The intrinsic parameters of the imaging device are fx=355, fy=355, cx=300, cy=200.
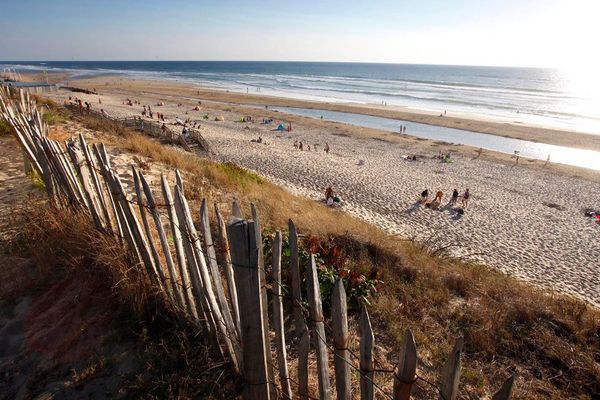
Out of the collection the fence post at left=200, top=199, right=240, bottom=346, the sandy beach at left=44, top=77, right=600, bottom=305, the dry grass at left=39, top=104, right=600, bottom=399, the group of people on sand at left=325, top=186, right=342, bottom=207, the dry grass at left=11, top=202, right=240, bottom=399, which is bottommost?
the sandy beach at left=44, top=77, right=600, bottom=305

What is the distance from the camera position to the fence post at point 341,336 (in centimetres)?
177

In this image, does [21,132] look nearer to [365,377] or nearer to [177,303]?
[177,303]

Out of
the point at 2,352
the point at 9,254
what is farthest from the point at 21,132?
the point at 2,352

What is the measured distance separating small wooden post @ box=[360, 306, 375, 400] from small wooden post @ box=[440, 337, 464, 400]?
33cm

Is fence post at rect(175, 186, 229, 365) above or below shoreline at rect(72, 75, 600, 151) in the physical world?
above

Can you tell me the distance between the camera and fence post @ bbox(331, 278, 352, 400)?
5.81 ft

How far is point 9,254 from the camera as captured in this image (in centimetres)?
411

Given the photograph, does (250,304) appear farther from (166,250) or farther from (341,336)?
(166,250)

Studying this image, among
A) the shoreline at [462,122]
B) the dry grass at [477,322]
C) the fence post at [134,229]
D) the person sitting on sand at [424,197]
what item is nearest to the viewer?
the fence post at [134,229]

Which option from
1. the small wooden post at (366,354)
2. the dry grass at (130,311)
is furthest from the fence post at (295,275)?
the dry grass at (130,311)

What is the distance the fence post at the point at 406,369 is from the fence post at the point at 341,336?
0.31m

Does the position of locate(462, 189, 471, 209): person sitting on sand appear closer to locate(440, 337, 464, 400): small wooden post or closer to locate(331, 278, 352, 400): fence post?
locate(331, 278, 352, 400): fence post

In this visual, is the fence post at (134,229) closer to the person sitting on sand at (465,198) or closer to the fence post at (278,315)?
the fence post at (278,315)

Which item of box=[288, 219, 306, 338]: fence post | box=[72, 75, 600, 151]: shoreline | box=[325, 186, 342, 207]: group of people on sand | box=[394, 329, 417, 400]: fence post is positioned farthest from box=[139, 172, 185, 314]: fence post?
box=[72, 75, 600, 151]: shoreline
